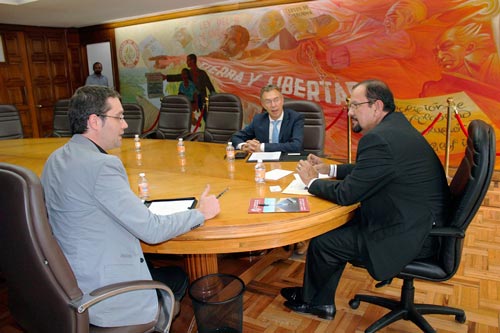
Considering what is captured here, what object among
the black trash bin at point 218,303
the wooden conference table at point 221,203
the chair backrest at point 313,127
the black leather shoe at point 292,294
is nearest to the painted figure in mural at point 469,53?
the chair backrest at point 313,127

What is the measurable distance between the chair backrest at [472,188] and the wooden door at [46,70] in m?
8.11

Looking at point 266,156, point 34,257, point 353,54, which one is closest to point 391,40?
point 353,54

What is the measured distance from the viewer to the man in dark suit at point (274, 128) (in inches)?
125

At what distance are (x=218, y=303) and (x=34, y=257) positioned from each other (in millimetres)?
1008

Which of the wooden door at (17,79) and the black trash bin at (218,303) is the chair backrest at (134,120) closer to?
the black trash bin at (218,303)

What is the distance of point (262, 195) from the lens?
2.04 m

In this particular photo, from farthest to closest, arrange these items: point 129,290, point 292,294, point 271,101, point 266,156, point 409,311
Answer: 1. point 271,101
2. point 266,156
3. point 292,294
4. point 409,311
5. point 129,290

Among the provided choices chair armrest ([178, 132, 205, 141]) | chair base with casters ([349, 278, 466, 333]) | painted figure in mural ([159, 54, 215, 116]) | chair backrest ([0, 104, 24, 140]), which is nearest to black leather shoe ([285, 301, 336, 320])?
chair base with casters ([349, 278, 466, 333])

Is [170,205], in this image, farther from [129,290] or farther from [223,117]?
[223,117]

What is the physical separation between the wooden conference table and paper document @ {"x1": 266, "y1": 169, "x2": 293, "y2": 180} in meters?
0.05

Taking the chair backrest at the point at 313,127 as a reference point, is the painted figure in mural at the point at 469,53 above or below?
above

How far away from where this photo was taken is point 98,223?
4.45ft

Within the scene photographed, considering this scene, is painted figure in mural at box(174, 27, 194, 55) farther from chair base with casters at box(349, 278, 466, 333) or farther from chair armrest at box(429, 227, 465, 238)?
chair armrest at box(429, 227, 465, 238)

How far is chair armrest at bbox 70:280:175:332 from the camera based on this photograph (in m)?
1.19
